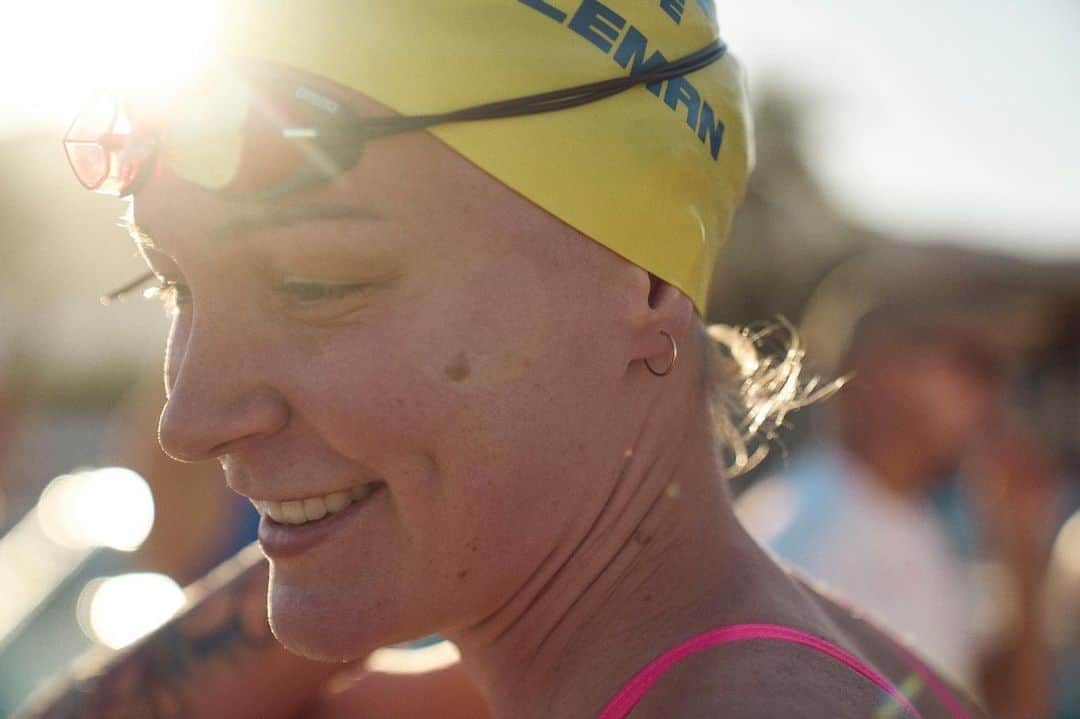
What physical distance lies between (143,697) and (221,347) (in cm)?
164

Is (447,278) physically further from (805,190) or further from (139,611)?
(805,190)

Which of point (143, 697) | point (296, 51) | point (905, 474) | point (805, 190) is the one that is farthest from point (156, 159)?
point (805, 190)

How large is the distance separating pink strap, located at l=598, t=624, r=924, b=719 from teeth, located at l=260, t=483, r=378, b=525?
535 mm

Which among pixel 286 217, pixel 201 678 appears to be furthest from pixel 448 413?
pixel 201 678

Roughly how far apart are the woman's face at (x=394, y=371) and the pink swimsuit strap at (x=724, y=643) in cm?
30

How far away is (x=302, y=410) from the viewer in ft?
6.27

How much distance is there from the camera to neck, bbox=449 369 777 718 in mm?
2094

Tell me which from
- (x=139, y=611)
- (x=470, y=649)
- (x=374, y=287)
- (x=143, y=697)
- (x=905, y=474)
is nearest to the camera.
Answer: (x=374, y=287)

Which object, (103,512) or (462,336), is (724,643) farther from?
(103,512)

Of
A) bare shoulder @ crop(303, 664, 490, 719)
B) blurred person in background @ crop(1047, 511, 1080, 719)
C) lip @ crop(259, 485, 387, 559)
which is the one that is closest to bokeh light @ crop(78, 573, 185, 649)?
bare shoulder @ crop(303, 664, 490, 719)

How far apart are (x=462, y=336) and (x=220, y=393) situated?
40cm

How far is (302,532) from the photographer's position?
2.03 metres

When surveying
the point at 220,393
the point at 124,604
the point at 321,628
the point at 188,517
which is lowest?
the point at 124,604

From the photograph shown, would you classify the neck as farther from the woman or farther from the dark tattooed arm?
the dark tattooed arm
